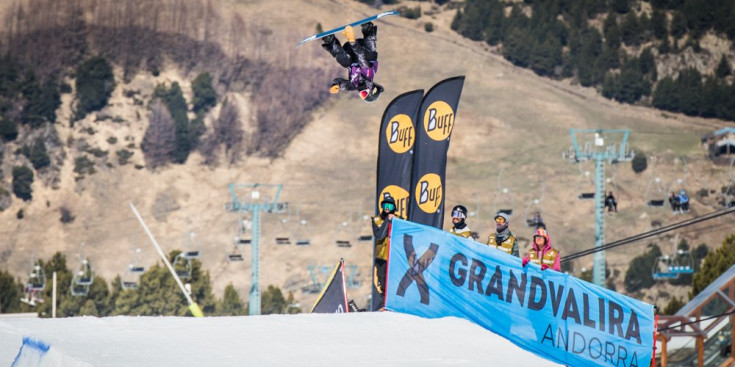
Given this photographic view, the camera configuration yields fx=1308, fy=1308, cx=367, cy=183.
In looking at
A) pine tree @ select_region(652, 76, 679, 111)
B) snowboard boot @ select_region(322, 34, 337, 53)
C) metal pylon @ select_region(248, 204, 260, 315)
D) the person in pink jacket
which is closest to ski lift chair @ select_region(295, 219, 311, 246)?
metal pylon @ select_region(248, 204, 260, 315)

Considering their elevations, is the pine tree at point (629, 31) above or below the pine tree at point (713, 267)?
above

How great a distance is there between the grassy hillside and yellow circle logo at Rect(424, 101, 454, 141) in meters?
93.9

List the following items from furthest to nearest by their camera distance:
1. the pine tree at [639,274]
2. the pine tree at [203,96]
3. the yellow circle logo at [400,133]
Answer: the pine tree at [203,96]
the pine tree at [639,274]
the yellow circle logo at [400,133]

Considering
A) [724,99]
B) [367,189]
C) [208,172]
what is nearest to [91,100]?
[208,172]

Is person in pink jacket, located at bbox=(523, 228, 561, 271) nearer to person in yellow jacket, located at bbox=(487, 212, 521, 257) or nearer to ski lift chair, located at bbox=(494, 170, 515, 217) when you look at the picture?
person in yellow jacket, located at bbox=(487, 212, 521, 257)

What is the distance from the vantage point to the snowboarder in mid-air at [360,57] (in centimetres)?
2133

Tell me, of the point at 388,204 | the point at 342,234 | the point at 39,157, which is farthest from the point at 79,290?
the point at 388,204

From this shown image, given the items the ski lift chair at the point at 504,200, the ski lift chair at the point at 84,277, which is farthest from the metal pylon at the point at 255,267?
the ski lift chair at the point at 504,200

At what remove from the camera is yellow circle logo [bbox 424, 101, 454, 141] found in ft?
76.9

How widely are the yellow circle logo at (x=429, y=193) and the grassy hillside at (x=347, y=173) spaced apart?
9400cm

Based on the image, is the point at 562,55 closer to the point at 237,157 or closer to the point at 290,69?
the point at 290,69

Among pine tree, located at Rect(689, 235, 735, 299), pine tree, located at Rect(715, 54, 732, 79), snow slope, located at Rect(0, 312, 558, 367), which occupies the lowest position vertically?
pine tree, located at Rect(689, 235, 735, 299)

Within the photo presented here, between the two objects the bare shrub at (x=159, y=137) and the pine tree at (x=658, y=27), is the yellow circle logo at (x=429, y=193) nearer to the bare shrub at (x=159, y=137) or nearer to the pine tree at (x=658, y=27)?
the bare shrub at (x=159, y=137)

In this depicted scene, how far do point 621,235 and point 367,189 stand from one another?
27.9 meters
